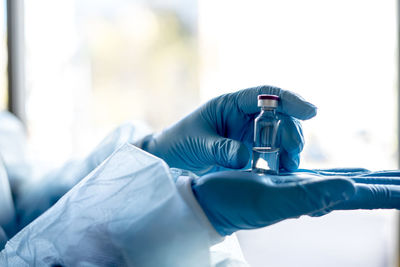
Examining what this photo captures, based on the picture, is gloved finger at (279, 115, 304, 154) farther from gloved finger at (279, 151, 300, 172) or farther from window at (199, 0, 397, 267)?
window at (199, 0, 397, 267)

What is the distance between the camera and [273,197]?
52 centimetres

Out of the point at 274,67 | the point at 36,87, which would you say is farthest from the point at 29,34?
the point at 274,67

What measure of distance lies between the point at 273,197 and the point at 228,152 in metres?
0.19

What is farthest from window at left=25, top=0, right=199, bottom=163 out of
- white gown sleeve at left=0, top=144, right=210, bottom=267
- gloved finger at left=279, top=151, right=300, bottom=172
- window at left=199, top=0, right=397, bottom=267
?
white gown sleeve at left=0, top=144, right=210, bottom=267

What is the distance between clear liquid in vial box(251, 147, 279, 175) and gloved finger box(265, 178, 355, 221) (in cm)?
17

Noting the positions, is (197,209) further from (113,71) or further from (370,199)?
(113,71)

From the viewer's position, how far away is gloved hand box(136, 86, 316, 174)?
2.29ft

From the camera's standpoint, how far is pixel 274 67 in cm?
217

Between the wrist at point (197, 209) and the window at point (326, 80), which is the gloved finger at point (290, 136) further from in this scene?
the window at point (326, 80)

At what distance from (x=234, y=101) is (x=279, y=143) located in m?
0.14

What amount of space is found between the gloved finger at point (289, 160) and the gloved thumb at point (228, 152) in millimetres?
111

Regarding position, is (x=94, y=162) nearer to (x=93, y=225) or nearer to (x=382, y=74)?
(x=93, y=225)

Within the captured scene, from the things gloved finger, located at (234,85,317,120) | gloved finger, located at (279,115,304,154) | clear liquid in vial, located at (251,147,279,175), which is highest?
gloved finger, located at (234,85,317,120)

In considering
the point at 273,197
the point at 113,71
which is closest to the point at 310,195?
the point at 273,197
